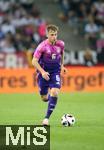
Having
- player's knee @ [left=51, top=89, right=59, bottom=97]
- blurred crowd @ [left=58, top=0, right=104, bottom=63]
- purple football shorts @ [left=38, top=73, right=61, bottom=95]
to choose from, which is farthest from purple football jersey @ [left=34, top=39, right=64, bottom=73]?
blurred crowd @ [left=58, top=0, right=104, bottom=63]

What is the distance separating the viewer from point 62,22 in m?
30.2

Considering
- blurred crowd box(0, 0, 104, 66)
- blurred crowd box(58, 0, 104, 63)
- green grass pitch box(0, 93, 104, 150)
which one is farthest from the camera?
blurred crowd box(58, 0, 104, 63)

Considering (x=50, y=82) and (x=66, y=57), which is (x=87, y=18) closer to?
(x=66, y=57)

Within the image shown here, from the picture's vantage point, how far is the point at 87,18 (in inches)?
1162

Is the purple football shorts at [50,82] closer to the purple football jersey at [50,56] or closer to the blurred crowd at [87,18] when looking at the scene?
the purple football jersey at [50,56]

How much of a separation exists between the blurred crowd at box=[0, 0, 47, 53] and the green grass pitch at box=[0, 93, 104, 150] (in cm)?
451

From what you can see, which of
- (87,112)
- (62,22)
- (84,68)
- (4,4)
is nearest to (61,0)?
(62,22)

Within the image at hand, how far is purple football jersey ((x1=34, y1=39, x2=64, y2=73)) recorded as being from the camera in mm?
14234

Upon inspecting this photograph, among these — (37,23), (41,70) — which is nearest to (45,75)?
(41,70)

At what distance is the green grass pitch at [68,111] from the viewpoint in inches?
461

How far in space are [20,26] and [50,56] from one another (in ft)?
46.5

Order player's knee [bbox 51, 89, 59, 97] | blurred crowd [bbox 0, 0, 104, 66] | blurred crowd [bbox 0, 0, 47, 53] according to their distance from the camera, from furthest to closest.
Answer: blurred crowd [bbox 0, 0, 104, 66] → blurred crowd [bbox 0, 0, 47, 53] → player's knee [bbox 51, 89, 59, 97]

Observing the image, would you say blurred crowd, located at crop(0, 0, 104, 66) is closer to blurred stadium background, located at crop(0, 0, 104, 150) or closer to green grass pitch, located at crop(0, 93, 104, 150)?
blurred stadium background, located at crop(0, 0, 104, 150)

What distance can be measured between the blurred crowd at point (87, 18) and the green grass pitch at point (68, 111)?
563 centimetres
